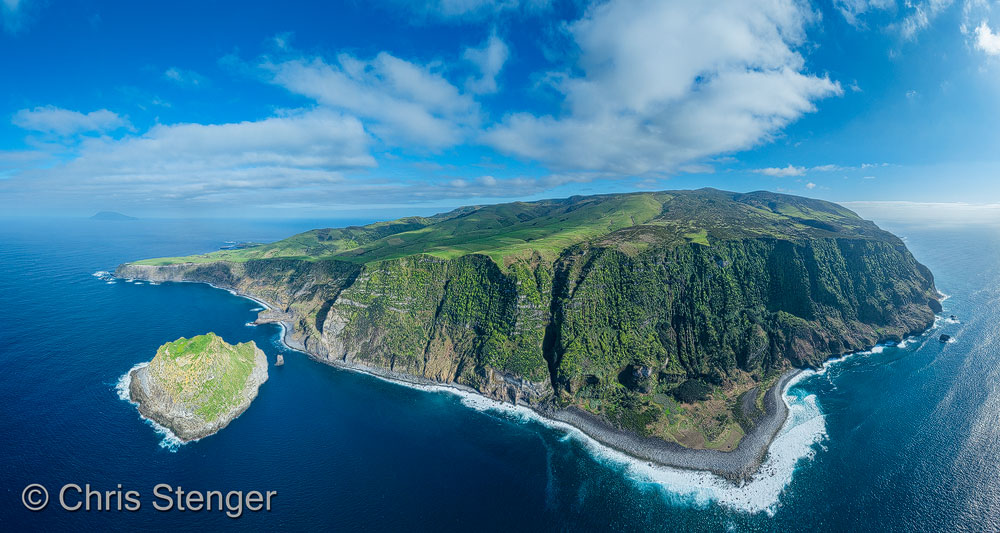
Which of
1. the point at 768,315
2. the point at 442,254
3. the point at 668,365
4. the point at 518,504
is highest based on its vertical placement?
the point at 442,254

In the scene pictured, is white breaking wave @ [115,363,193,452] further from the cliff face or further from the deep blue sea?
the cliff face

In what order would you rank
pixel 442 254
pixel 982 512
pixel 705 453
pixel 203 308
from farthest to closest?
pixel 203 308 < pixel 442 254 < pixel 705 453 < pixel 982 512

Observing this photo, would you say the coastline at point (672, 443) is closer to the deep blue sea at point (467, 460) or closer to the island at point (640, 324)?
the island at point (640, 324)

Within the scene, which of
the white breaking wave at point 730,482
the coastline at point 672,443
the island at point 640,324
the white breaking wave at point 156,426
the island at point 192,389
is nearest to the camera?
the white breaking wave at point 730,482

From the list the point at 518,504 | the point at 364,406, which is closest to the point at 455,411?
the point at 364,406

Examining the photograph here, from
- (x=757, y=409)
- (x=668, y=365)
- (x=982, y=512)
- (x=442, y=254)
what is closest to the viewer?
(x=982, y=512)

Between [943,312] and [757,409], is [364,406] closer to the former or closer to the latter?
[757,409]

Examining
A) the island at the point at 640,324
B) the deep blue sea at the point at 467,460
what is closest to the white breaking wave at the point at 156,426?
the deep blue sea at the point at 467,460
